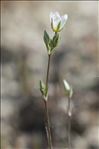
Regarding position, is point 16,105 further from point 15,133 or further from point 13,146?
point 13,146

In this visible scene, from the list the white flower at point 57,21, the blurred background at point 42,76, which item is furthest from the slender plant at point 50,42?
the blurred background at point 42,76

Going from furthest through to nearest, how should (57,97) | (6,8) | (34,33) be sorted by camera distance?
1. (6,8)
2. (34,33)
3. (57,97)

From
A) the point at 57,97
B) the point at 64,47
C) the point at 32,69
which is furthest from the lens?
the point at 64,47

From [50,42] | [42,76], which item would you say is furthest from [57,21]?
[42,76]

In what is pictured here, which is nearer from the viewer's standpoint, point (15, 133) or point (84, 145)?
point (84, 145)

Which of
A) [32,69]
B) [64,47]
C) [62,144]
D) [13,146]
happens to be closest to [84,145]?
[62,144]

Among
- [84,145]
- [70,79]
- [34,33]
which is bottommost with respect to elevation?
[84,145]

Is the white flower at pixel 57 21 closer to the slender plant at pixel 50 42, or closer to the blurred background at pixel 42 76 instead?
the slender plant at pixel 50 42
